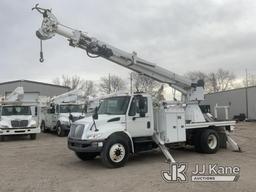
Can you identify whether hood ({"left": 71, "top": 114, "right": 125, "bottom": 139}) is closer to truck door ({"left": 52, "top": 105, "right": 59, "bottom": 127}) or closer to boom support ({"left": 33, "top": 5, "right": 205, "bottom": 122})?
boom support ({"left": 33, "top": 5, "right": 205, "bottom": 122})

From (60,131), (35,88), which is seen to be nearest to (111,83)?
(35,88)

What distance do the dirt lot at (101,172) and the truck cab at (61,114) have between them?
8.53 metres

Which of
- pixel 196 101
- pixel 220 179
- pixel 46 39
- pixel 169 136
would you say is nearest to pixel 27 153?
pixel 46 39

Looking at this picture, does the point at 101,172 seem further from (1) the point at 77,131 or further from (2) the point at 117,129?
(1) the point at 77,131

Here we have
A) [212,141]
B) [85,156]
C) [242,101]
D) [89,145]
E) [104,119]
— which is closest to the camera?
[89,145]

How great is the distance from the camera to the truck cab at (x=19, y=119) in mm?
20825

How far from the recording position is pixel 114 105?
39.1 ft

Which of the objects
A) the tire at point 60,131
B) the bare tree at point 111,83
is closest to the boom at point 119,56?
the tire at point 60,131

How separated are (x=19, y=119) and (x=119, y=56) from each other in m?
10.5

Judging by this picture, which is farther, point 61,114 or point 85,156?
point 61,114

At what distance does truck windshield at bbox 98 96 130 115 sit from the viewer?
11.6 metres

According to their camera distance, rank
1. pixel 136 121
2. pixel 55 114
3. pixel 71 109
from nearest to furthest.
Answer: pixel 136 121 < pixel 71 109 < pixel 55 114

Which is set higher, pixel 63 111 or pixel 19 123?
pixel 63 111

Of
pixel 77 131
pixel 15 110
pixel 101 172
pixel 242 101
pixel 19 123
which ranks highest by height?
pixel 242 101
